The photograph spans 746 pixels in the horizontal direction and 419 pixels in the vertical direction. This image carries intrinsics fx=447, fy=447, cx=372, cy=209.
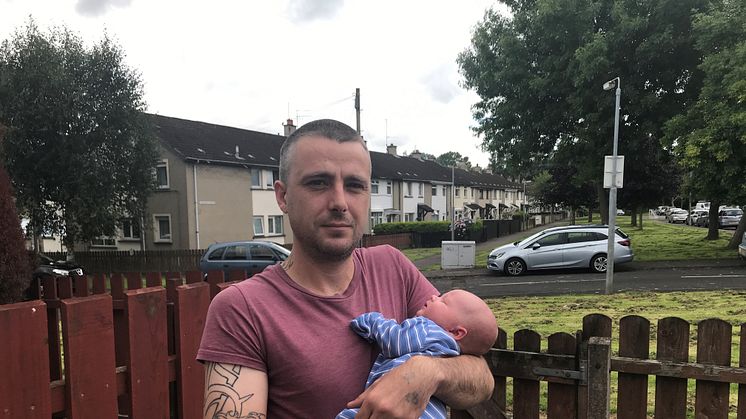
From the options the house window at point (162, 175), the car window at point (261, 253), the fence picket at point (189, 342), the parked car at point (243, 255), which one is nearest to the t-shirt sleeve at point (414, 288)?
the fence picket at point (189, 342)

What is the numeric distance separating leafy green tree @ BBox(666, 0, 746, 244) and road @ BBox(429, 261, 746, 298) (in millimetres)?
2637

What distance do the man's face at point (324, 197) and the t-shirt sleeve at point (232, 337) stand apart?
32cm

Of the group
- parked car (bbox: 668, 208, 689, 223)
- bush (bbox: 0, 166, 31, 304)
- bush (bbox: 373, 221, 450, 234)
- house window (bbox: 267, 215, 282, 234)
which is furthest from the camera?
parked car (bbox: 668, 208, 689, 223)

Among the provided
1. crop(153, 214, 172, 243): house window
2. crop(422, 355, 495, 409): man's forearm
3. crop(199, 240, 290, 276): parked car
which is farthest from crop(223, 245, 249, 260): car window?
crop(422, 355, 495, 409): man's forearm

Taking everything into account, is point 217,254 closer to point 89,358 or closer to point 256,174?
point 256,174

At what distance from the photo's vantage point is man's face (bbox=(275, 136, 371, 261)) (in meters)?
1.52

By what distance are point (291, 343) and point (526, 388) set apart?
1.98 metres

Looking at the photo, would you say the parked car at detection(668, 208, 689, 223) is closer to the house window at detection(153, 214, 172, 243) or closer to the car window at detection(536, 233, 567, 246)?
the car window at detection(536, 233, 567, 246)

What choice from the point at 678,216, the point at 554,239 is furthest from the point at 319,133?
the point at 678,216

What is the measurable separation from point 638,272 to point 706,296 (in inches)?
278

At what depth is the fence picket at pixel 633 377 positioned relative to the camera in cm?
266

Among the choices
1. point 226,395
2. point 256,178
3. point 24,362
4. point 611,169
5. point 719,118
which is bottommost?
point 24,362

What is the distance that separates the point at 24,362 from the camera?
76.2 inches

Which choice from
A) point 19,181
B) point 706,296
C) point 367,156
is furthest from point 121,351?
point 19,181
